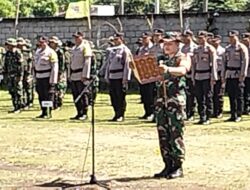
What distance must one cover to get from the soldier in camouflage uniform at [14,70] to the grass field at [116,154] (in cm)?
145

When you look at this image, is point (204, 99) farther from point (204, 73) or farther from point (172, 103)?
point (172, 103)

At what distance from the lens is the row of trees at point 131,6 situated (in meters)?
41.8

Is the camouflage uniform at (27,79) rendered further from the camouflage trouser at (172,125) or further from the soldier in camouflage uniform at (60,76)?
the camouflage trouser at (172,125)

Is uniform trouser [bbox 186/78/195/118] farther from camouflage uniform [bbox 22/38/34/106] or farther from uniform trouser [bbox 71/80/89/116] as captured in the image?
camouflage uniform [bbox 22/38/34/106]

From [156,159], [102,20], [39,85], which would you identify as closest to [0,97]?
[102,20]

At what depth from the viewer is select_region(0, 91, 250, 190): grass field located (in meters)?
11.0

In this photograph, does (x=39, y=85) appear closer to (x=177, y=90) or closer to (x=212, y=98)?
(x=212, y=98)

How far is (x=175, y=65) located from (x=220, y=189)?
1692 mm

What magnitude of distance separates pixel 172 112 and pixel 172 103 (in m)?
0.12

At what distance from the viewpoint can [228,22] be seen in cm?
2666

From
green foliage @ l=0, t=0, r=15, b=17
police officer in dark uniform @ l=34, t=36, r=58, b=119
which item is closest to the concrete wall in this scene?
police officer in dark uniform @ l=34, t=36, r=58, b=119

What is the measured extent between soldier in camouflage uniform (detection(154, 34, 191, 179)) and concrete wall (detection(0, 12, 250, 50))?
52.0 ft

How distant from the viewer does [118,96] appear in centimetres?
1861

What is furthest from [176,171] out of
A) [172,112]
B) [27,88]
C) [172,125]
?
[27,88]
